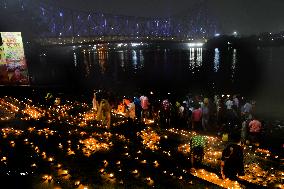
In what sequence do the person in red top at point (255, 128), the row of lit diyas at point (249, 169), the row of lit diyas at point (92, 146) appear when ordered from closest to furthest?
the row of lit diyas at point (249, 169) < the row of lit diyas at point (92, 146) < the person in red top at point (255, 128)

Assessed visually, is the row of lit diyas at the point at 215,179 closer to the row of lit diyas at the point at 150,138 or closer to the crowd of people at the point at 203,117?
the crowd of people at the point at 203,117

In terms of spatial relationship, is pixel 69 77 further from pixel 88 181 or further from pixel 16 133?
pixel 88 181

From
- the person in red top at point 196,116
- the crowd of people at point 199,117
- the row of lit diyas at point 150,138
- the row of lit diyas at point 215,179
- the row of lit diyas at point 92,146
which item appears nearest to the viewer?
the row of lit diyas at point 215,179

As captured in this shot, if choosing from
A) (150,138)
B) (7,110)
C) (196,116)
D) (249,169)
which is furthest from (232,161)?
(7,110)

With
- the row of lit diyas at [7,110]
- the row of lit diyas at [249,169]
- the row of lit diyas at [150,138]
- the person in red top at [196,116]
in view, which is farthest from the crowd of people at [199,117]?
the row of lit diyas at [7,110]

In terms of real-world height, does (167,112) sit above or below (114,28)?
below

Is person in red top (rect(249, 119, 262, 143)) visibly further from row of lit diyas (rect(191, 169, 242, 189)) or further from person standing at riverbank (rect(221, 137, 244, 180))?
person standing at riverbank (rect(221, 137, 244, 180))

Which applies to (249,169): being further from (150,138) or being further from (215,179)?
(150,138)

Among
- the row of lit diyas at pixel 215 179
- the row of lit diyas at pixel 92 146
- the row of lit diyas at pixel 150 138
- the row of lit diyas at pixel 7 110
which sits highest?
the row of lit diyas at pixel 7 110

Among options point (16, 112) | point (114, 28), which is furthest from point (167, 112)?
point (114, 28)

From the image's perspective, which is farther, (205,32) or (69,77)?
(205,32)

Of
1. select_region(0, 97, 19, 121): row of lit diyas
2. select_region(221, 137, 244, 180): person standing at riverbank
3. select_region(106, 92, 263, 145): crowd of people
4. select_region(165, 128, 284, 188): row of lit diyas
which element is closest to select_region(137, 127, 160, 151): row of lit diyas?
select_region(165, 128, 284, 188): row of lit diyas
